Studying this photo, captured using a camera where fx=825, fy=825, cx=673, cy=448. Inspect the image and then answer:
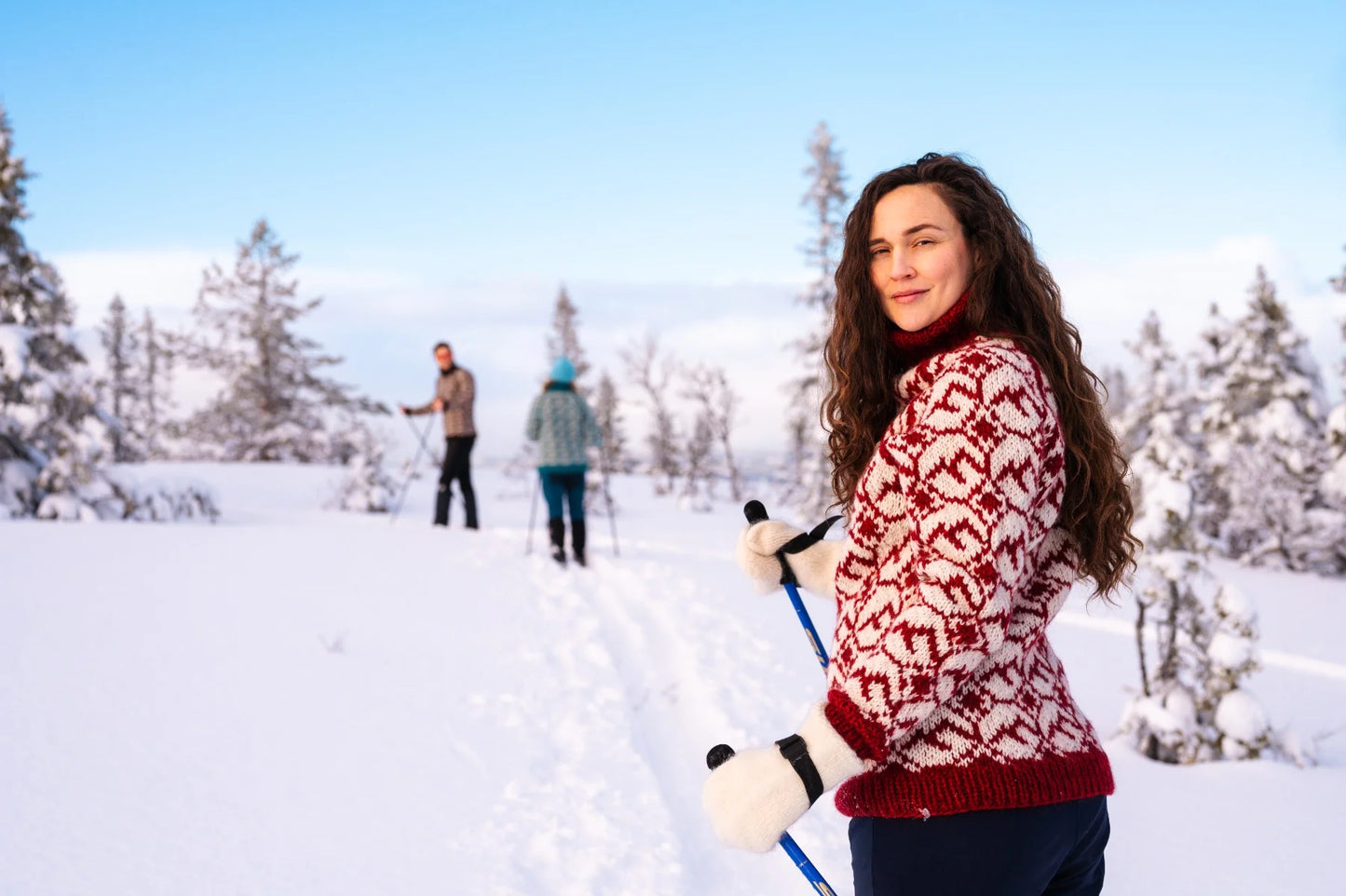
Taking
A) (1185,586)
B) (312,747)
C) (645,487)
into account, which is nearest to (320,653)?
(312,747)

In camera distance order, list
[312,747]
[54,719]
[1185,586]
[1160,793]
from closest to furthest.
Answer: [54,719], [312,747], [1160,793], [1185,586]

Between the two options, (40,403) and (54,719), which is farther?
(40,403)

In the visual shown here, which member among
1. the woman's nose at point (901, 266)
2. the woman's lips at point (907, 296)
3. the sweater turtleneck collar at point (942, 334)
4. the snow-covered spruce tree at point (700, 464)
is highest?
the woman's nose at point (901, 266)

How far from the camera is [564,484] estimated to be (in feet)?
31.7

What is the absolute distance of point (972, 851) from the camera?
1395mm

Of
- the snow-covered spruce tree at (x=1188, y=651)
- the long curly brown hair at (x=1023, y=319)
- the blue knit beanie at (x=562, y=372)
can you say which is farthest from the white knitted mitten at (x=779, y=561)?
the blue knit beanie at (x=562, y=372)

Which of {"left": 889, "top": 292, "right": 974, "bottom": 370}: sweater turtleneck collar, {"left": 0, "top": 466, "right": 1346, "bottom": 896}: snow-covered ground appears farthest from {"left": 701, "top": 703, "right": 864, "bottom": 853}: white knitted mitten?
{"left": 0, "top": 466, "right": 1346, "bottom": 896}: snow-covered ground

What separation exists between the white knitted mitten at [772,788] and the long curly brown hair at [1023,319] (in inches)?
24.7

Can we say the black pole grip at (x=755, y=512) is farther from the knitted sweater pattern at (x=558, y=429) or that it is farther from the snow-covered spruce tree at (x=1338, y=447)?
the snow-covered spruce tree at (x=1338, y=447)

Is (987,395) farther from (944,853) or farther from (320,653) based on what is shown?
(320,653)

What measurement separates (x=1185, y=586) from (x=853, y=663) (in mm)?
5405

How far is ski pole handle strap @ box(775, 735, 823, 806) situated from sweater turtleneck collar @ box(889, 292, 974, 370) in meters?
0.80

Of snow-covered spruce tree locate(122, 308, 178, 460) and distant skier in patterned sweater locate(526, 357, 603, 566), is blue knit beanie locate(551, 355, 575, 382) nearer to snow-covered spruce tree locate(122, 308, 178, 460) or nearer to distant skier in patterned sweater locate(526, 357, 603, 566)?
distant skier in patterned sweater locate(526, 357, 603, 566)

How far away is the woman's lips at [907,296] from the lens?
163 cm
